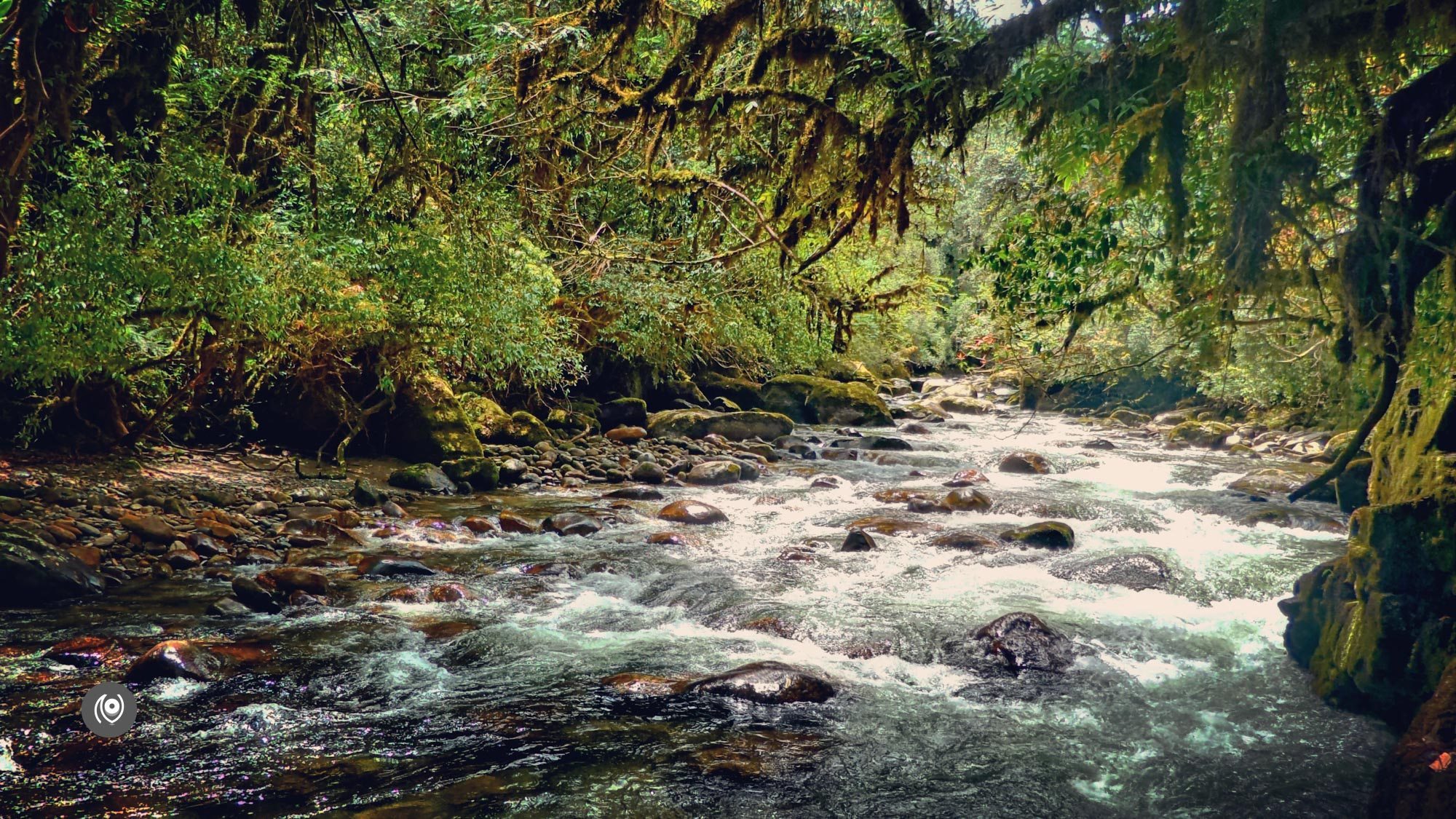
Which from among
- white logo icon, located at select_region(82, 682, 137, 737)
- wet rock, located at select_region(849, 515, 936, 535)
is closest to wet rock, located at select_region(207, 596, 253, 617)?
white logo icon, located at select_region(82, 682, 137, 737)

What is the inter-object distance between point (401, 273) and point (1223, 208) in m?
6.94

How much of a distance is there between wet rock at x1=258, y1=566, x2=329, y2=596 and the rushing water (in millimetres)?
255

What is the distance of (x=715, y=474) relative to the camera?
12.9m

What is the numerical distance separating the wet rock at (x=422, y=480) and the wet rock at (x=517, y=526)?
6.10 ft

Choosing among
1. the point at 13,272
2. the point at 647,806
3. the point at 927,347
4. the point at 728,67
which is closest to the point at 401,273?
the point at 13,272

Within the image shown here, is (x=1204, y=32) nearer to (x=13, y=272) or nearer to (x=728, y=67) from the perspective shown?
(x=728, y=67)

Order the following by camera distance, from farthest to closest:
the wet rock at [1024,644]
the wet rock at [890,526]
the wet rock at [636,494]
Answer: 1. the wet rock at [636,494]
2. the wet rock at [890,526]
3. the wet rock at [1024,644]

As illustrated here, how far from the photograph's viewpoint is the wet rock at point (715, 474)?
12.8 meters

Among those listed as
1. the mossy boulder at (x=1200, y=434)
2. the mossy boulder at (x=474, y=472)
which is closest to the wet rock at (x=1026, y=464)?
the mossy boulder at (x=1200, y=434)

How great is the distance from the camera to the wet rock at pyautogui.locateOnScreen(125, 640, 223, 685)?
511 centimetres

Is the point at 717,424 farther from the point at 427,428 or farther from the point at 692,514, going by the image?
the point at 692,514

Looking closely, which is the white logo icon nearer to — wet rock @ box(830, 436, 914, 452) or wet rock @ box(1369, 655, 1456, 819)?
wet rock @ box(1369, 655, 1456, 819)

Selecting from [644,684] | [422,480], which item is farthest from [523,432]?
[644,684]

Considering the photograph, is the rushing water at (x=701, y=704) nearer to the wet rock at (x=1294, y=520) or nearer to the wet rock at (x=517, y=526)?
the wet rock at (x=517, y=526)
